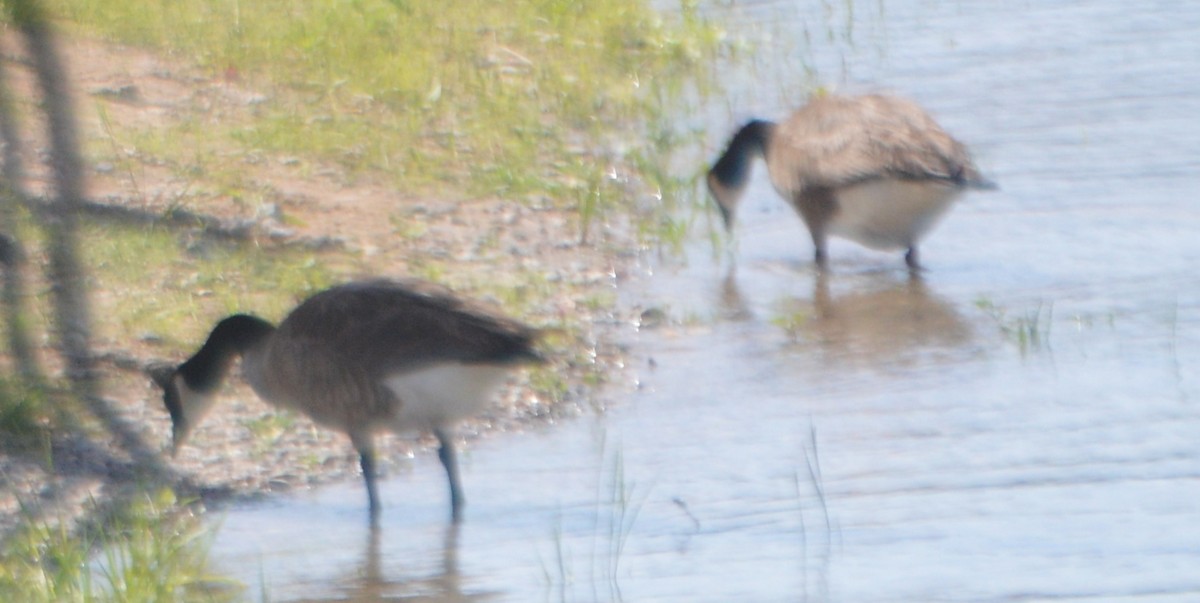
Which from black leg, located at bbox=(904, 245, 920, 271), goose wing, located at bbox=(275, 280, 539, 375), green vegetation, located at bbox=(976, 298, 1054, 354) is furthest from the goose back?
black leg, located at bbox=(904, 245, 920, 271)

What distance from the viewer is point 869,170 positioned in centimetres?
894

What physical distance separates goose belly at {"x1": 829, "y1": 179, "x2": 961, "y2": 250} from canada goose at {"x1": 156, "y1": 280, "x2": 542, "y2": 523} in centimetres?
280

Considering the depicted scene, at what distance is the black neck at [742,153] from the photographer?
998cm

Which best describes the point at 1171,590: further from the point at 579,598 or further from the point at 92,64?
the point at 92,64

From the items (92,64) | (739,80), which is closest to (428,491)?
(92,64)

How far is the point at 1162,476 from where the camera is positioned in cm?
593

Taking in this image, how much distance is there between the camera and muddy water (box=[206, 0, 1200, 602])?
5.47 metres

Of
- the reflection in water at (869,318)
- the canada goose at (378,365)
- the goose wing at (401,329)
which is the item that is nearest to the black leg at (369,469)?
the canada goose at (378,365)

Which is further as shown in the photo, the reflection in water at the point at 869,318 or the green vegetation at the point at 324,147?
the reflection in water at the point at 869,318

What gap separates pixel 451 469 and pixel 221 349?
119 centimetres

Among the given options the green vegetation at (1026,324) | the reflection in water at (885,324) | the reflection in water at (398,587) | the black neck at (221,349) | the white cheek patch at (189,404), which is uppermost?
the black neck at (221,349)

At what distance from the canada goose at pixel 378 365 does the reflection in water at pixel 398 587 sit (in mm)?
452

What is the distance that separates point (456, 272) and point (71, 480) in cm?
263

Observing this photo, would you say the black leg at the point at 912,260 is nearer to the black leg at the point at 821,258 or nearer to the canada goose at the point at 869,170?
the canada goose at the point at 869,170
